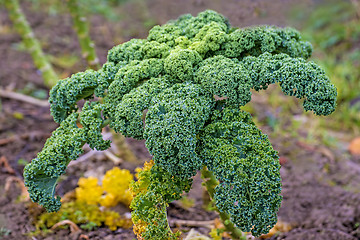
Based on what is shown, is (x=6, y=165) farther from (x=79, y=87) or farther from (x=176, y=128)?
(x=176, y=128)

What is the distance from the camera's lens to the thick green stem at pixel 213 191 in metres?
2.63

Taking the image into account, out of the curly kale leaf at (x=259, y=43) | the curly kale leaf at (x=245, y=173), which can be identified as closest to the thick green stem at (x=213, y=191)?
the curly kale leaf at (x=245, y=173)

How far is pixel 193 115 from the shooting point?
86.9 inches

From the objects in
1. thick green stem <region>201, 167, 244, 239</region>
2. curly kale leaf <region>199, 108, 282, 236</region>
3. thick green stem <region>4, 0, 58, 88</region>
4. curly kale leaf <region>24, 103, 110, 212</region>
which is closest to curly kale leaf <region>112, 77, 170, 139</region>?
curly kale leaf <region>24, 103, 110, 212</region>

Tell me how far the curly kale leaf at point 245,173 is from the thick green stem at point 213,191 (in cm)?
39

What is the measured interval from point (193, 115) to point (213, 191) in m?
0.75

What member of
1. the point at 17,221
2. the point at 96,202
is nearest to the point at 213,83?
the point at 96,202

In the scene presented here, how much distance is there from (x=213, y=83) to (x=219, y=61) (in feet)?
0.62

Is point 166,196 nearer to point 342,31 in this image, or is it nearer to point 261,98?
point 261,98

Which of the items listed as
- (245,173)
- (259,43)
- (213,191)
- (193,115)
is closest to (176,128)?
(193,115)

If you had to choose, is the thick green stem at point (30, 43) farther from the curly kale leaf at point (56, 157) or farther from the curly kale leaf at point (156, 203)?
the curly kale leaf at point (156, 203)

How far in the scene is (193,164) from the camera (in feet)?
7.16

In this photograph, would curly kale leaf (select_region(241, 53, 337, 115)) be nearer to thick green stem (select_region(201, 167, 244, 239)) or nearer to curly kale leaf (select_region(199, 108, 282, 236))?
curly kale leaf (select_region(199, 108, 282, 236))

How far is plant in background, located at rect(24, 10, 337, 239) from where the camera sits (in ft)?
7.06
